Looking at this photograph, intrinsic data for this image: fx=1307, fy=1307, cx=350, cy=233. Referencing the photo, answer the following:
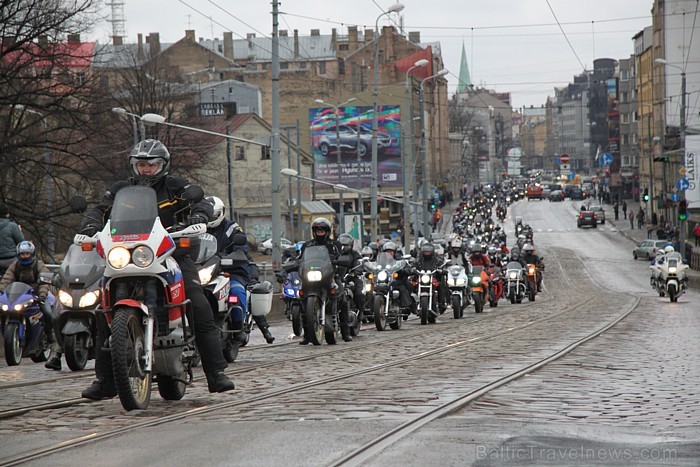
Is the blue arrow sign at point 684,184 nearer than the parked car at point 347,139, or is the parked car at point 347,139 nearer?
the blue arrow sign at point 684,184

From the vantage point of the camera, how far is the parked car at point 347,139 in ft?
333

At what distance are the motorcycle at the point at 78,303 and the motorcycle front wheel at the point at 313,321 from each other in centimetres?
380

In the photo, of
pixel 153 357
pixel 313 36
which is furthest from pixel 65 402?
pixel 313 36

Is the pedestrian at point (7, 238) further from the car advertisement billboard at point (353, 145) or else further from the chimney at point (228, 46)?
the chimney at point (228, 46)

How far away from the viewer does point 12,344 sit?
1570 cm

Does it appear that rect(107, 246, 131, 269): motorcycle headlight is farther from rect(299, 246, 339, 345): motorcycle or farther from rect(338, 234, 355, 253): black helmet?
rect(338, 234, 355, 253): black helmet

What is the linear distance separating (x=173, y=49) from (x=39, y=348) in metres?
112

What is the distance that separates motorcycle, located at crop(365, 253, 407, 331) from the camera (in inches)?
890

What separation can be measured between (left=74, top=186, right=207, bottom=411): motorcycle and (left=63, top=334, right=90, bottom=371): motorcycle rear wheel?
450 cm

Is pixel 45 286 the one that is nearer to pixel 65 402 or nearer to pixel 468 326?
pixel 65 402

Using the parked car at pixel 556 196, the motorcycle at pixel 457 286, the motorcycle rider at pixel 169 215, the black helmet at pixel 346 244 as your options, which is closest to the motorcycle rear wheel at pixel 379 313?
the black helmet at pixel 346 244

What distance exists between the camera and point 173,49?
125875 mm

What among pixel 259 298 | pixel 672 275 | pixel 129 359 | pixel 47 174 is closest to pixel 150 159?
pixel 129 359

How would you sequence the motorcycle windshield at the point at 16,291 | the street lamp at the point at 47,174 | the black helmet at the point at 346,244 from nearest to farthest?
the motorcycle windshield at the point at 16,291, the black helmet at the point at 346,244, the street lamp at the point at 47,174
